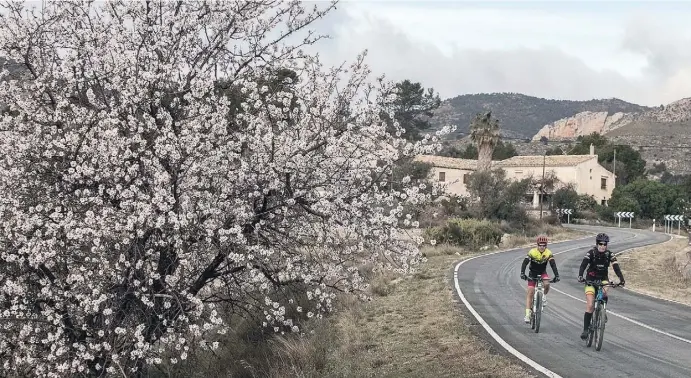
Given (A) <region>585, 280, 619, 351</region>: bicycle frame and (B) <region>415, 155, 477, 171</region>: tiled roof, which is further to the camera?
(B) <region>415, 155, 477, 171</region>: tiled roof

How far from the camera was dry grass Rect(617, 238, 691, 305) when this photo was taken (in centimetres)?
2191

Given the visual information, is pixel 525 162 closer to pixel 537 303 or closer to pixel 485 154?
pixel 485 154

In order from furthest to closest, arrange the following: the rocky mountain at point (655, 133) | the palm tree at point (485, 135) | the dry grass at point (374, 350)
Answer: the rocky mountain at point (655, 133), the palm tree at point (485, 135), the dry grass at point (374, 350)

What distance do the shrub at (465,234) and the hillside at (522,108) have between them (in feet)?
297

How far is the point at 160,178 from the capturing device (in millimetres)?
7867

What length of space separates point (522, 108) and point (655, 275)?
139 m

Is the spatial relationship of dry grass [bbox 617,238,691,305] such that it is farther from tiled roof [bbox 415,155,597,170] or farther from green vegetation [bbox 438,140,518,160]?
green vegetation [bbox 438,140,518,160]

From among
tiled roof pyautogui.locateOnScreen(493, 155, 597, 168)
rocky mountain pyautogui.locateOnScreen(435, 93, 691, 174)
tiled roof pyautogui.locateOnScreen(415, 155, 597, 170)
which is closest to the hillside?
rocky mountain pyautogui.locateOnScreen(435, 93, 691, 174)

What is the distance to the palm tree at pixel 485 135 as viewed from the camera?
64037mm

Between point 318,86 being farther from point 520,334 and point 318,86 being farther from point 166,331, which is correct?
point 520,334

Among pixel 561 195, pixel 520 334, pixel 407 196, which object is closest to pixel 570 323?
pixel 520 334

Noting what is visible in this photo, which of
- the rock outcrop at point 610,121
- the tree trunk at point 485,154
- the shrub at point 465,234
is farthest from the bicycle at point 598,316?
the rock outcrop at point 610,121

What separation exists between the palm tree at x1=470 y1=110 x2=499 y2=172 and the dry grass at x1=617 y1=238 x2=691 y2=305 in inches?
1100

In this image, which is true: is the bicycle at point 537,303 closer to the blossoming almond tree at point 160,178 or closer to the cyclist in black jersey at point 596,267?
the cyclist in black jersey at point 596,267
